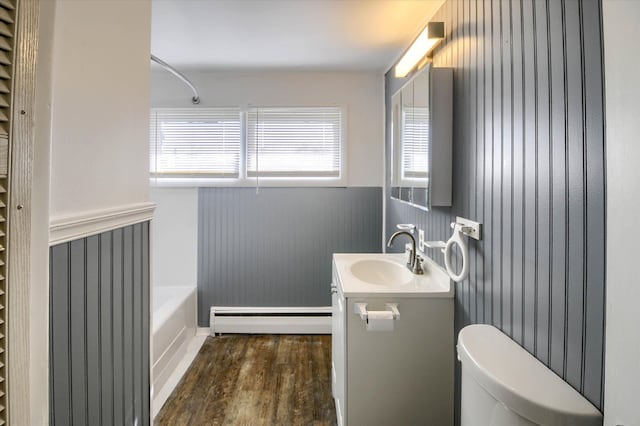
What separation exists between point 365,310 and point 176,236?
86.5 inches

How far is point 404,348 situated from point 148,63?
1.61 meters

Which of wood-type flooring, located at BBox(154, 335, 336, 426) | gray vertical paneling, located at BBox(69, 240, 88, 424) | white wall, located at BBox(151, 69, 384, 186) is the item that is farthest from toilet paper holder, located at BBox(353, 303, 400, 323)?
white wall, located at BBox(151, 69, 384, 186)

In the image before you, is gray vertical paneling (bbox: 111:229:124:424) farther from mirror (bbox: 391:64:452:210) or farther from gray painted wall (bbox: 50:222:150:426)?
mirror (bbox: 391:64:452:210)

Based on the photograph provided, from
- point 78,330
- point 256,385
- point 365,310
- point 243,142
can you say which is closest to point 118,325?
point 78,330

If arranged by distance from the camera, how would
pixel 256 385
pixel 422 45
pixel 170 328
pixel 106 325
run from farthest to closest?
pixel 170 328
pixel 256 385
pixel 422 45
pixel 106 325

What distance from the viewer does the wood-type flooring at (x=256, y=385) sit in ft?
6.51

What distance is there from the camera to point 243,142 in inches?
120

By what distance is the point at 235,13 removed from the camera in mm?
1951

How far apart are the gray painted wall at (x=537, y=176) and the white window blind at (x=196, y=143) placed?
2069 millimetres

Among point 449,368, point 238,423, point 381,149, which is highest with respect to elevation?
point 381,149

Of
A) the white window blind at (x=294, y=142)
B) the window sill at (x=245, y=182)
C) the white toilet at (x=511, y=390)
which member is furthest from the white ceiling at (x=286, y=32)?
the white toilet at (x=511, y=390)

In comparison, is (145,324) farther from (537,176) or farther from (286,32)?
(286,32)

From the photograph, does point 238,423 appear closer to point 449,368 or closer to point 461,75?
point 449,368

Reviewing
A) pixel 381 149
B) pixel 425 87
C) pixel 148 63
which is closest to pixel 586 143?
pixel 425 87
